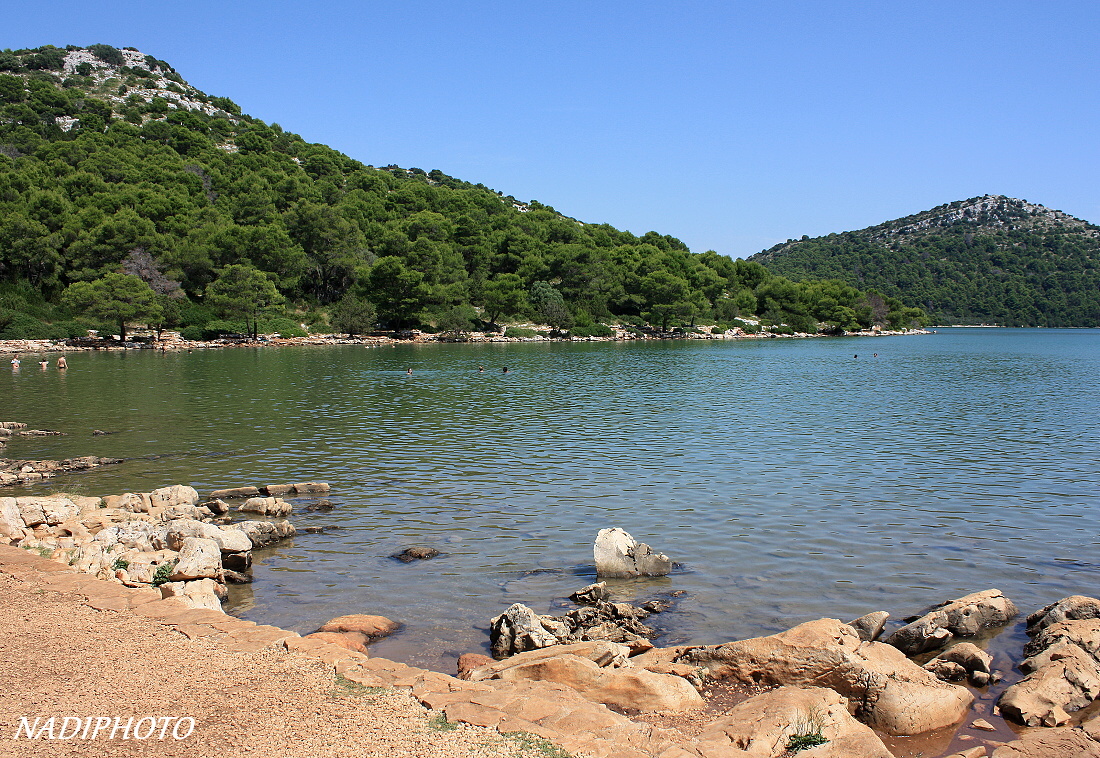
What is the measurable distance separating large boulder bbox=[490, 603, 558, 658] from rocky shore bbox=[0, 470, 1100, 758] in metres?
0.02

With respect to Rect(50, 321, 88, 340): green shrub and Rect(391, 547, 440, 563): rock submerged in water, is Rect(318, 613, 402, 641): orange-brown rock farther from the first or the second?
Rect(50, 321, 88, 340): green shrub

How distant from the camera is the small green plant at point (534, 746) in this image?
567 cm

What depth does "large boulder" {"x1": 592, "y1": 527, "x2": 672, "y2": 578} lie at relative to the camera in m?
12.1

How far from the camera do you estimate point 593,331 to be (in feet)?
332

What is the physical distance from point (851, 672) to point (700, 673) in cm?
159

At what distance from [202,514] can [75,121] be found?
14095 cm

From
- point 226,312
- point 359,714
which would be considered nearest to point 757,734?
point 359,714

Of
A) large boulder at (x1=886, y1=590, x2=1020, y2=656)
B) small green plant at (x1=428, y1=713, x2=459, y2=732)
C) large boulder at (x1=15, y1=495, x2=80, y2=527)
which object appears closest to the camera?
small green plant at (x1=428, y1=713, x2=459, y2=732)

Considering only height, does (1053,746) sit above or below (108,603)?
below

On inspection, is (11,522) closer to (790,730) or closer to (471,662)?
(471,662)

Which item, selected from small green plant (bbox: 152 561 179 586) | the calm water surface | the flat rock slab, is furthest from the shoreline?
the flat rock slab

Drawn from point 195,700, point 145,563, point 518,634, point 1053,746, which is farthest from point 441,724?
point 145,563

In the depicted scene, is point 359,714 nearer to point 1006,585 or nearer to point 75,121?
point 1006,585

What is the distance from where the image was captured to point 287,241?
293 feet
